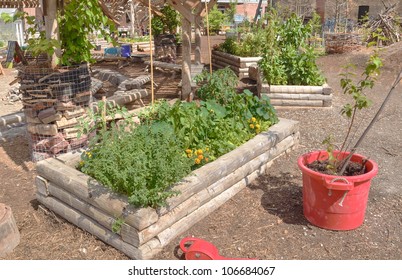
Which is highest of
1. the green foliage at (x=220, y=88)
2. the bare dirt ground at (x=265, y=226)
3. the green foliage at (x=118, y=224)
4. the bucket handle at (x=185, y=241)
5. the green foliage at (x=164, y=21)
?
the green foliage at (x=164, y=21)

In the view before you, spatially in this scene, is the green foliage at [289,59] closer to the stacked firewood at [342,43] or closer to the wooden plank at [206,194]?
the wooden plank at [206,194]

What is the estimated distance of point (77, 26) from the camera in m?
5.09

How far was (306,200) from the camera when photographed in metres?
3.87

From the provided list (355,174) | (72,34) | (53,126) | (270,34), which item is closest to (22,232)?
(53,126)

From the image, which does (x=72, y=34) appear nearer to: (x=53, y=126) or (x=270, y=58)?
(x=53, y=126)

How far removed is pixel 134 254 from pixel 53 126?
2.52 metres

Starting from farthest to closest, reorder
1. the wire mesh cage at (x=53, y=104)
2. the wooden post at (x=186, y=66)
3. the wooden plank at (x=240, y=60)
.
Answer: the wooden plank at (x=240, y=60), the wooden post at (x=186, y=66), the wire mesh cage at (x=53, y=104)

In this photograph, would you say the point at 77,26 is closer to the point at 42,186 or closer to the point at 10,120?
the point at 42,186

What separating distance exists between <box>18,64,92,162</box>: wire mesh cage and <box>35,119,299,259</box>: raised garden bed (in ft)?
3.21

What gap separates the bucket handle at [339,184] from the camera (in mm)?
3457

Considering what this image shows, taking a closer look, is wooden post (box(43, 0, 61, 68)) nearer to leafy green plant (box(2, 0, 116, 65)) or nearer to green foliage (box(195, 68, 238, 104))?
leafy green plant (box(2, 0, 116, 65))

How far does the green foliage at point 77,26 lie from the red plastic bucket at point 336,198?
3.17m

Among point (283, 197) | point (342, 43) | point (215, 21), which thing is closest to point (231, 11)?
point (215, 21)

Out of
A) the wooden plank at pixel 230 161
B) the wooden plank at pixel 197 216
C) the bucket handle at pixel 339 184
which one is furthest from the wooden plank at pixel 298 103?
the bucket handle at pixel 339 184
